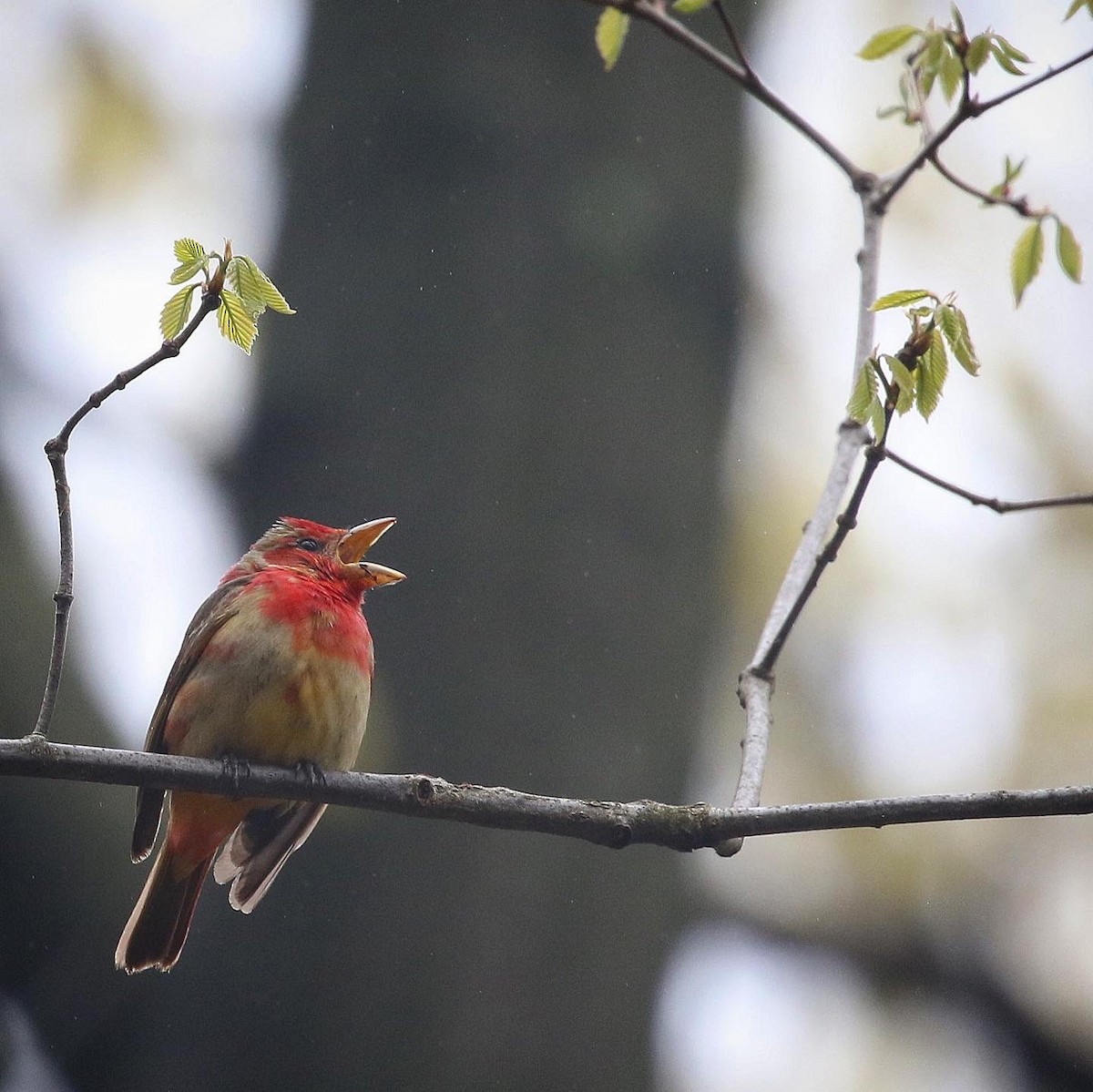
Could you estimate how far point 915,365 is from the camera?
105 inches

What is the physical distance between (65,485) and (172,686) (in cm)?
182

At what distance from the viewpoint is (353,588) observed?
15.2 feet

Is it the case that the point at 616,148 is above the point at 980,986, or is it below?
above

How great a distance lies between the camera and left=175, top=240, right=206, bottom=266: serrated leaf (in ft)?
8.75

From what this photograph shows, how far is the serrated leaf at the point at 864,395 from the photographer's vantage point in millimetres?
2617

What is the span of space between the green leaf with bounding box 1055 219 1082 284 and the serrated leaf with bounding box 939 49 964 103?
0.35 m

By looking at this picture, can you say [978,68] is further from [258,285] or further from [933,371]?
[258,285]

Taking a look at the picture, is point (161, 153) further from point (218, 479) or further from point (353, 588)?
point (353, 588)

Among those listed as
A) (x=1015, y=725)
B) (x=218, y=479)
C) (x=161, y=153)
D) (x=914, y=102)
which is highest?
(x=161, y=153)

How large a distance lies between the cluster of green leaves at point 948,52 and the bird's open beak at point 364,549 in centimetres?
228

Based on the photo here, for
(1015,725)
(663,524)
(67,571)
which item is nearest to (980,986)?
(1015,725)

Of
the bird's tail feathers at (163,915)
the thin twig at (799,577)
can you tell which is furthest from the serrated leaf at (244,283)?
the bird's tail feathers at (163,915)

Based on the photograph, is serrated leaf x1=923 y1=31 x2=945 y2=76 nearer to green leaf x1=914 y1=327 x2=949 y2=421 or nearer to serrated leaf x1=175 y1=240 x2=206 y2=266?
green leaf x1=914 y1=327 x2=949 y2=421

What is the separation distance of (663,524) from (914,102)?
2579 mm
